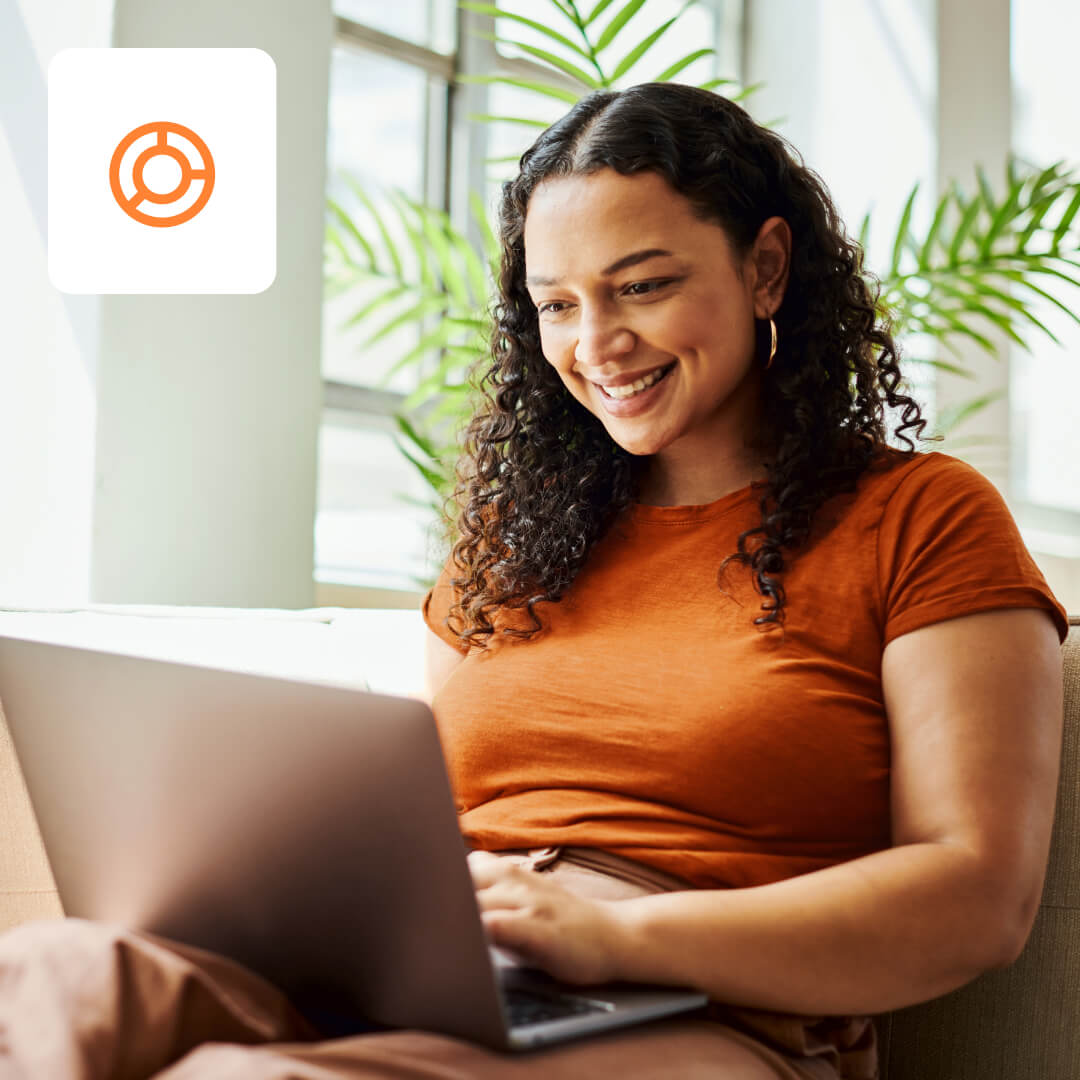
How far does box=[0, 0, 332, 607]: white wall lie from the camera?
70.9 inches

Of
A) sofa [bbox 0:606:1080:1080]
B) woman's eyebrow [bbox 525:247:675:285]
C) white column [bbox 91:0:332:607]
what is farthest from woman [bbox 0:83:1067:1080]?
white column [bbox 91:0:332:607]

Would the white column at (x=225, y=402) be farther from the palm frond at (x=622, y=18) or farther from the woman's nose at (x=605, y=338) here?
the woman's nose at (x=605, y=338)

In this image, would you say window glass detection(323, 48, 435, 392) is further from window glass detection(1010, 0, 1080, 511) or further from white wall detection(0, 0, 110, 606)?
window glass detection(1010, 0, 1080, 511)

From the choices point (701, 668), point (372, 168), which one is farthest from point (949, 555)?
point (372, 168)

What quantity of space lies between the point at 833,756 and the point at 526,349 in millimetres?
591

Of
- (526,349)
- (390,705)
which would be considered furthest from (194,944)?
(526,349)

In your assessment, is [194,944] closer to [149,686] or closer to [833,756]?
[149,686]

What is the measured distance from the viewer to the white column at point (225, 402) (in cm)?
182

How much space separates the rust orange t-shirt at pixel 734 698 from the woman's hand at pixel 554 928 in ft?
0.58

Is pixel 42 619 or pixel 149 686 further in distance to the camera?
pixel 42 619

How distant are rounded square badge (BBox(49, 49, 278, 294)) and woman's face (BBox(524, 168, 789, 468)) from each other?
853mm

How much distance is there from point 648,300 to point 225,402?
3.22ft

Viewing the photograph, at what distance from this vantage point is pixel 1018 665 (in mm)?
926

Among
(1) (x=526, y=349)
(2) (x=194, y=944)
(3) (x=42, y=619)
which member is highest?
(1) (x=526, y=349)
